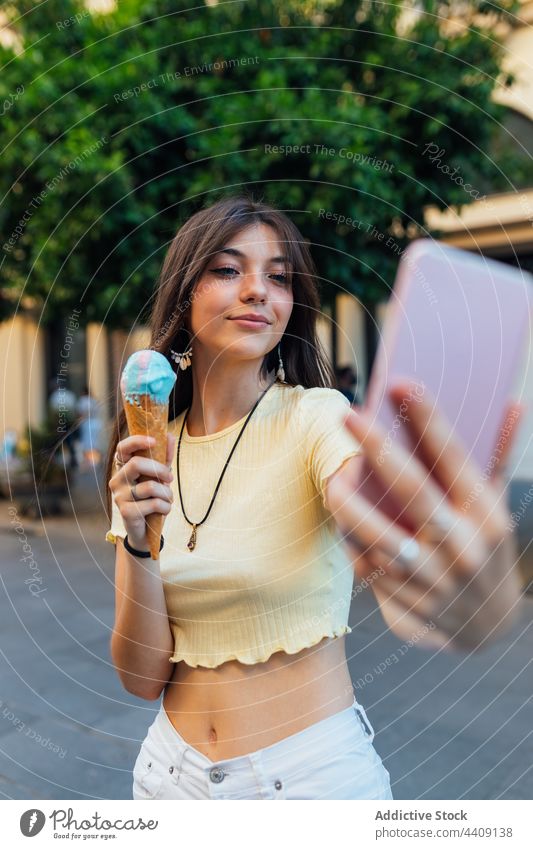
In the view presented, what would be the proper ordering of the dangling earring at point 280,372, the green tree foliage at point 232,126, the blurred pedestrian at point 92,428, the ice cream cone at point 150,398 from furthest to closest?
the green tree foliage at point 232,126 → the blurred pedestrian at point 92,428 → the dangling earring at point 280,372 → the ice cream cone at point 150,398

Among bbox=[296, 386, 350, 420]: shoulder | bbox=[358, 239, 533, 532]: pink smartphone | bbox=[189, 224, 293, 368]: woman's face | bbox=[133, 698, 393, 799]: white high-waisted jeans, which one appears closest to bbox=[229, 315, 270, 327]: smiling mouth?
bbox=[189, 224, 293, 368]: woman's face

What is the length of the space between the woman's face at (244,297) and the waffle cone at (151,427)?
152 mm

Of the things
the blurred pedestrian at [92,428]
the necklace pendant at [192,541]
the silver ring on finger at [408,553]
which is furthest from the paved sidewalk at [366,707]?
the silver ring on finger at [408,553]

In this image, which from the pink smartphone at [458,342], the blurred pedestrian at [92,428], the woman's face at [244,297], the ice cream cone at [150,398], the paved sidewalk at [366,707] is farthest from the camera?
the paved sidewalk at [366,707]

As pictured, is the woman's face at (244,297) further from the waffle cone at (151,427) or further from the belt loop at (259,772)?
the belt loop at (259,772)

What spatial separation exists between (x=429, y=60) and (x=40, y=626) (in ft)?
10.6

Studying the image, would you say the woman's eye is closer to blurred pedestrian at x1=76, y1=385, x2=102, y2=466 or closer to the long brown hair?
the long brown hair

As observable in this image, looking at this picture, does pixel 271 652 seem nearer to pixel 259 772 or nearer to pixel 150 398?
pixel 259 772

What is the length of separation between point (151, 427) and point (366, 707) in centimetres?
177

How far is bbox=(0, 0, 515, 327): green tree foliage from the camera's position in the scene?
2846 millimetres

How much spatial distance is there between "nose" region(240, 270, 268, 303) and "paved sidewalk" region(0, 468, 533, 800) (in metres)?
0.81

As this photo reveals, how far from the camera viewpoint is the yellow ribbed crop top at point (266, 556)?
0.88 m

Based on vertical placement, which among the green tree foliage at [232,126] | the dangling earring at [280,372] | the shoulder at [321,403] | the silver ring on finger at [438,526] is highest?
the green tree foliage at [232,126]
